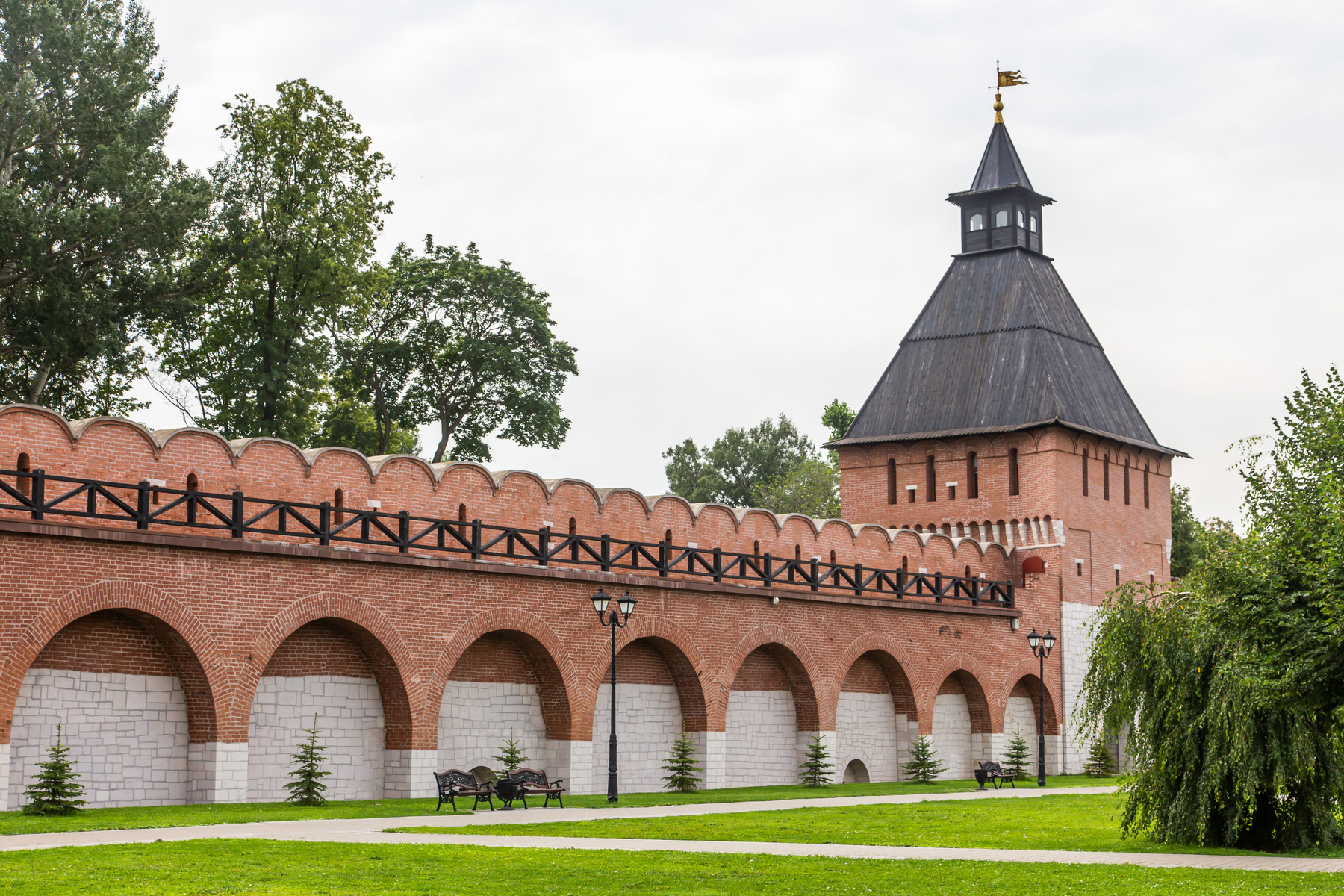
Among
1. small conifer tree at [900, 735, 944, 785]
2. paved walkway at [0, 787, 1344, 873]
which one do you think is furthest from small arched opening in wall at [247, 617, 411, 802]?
small conifer tree at [900, 735, 944, 785]

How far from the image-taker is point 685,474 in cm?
8181

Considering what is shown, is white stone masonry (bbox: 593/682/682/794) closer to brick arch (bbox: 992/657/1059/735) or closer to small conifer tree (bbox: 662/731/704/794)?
small conifer tree (bbox: 662/731/704/794)

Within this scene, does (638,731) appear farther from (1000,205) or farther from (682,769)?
(1000,205)

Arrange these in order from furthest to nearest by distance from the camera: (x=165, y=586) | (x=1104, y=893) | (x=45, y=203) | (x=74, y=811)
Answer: (x=45, y=203), (x=165, y=586), (x=74, y=811), (x=1104, y=893)

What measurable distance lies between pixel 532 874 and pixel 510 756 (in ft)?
41.3

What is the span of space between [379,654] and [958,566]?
18241 millimetres

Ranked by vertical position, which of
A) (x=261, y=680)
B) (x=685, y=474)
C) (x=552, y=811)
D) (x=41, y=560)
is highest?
(x=685, y=474)

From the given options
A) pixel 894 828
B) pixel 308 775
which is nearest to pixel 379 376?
pixel 308 775

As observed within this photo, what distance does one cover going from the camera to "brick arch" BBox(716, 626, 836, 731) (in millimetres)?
32469

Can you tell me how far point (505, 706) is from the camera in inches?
1105

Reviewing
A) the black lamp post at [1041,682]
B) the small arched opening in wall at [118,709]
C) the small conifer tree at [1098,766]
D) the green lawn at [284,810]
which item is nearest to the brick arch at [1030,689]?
the black lamp post at [1041,682]

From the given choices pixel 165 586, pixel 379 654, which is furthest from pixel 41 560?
pixel 379 654

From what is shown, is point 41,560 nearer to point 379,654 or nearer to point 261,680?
point 261,680

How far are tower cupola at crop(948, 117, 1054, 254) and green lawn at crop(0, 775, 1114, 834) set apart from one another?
20417mm
